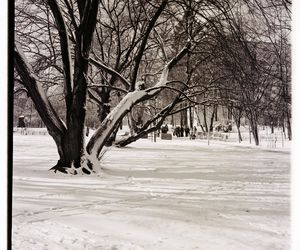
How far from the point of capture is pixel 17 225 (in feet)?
6.02

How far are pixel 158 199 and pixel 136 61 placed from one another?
808 mm

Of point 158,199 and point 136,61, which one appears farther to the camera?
point 136,61

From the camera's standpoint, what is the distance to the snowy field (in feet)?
5.69

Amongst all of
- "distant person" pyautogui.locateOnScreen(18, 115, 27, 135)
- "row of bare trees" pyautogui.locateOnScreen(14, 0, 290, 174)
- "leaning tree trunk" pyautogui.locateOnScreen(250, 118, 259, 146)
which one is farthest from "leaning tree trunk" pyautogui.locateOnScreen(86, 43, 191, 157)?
"leaning tree trunk" pyautogui.locateOnScreen(250, 118, 259, 146)

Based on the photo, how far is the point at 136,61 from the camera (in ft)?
6.69

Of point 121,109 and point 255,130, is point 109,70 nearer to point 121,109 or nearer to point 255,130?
point 121,109

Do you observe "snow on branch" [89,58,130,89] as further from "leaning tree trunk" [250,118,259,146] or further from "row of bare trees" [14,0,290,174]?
"leaning tree trunk" [250,118,259,146]

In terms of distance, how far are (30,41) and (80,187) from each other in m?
0.88

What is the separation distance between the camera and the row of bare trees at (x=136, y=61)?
1.97m

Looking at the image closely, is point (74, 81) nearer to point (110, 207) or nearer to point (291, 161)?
point (110, 207)

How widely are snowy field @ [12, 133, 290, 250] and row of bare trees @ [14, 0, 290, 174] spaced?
139 millimetres

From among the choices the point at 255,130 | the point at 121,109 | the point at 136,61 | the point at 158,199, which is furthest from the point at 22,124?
the point at 255,130
